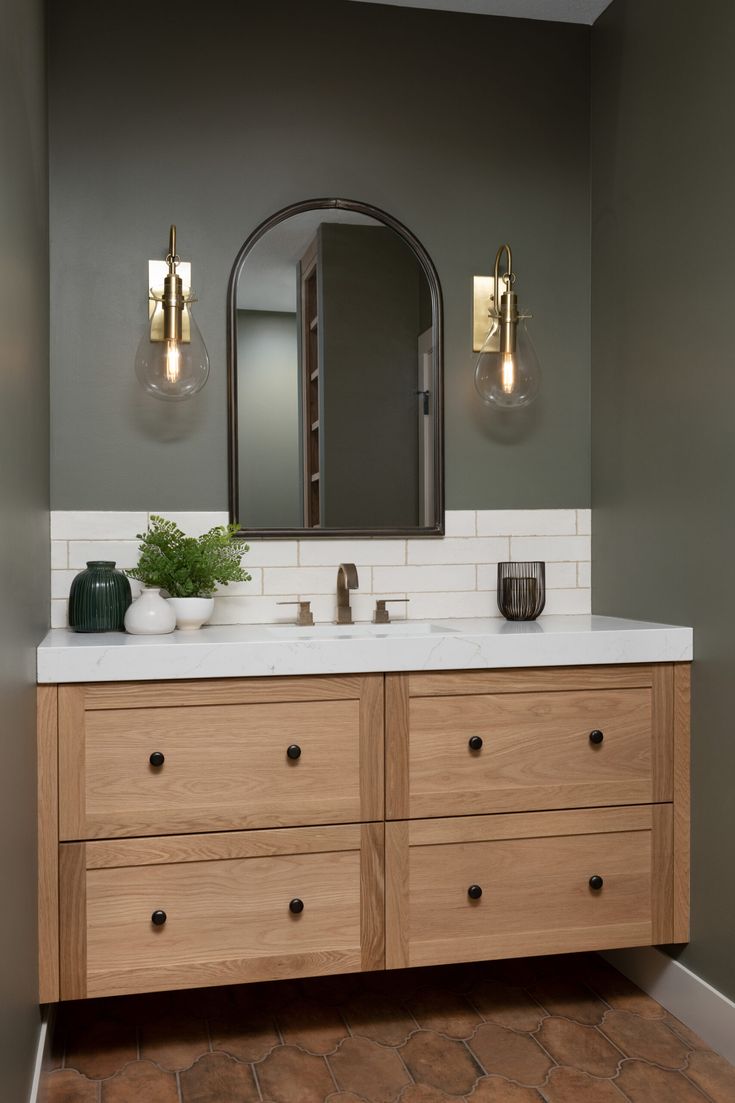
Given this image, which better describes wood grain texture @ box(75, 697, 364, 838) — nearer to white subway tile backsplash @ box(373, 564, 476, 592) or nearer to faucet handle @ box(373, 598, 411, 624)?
faucet handle @ box(373, 598, 411, 624)

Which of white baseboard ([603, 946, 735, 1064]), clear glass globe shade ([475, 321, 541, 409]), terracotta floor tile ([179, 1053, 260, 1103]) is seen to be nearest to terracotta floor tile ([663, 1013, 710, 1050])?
white baseboard ([603, 946, 735, 1064])

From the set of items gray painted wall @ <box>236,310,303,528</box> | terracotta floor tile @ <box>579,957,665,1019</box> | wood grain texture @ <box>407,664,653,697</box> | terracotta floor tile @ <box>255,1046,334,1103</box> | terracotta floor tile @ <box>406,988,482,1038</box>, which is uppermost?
gray painted wall @ <box>236,310,303,528</box>

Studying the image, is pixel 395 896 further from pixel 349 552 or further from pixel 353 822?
pixel 349 552

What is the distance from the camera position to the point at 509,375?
2684mm

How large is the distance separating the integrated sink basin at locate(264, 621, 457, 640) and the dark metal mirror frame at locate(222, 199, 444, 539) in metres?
0.26

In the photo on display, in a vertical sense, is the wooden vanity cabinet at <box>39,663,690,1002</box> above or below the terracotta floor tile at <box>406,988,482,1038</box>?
above

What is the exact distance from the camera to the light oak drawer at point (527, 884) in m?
2.15

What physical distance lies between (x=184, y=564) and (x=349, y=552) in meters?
0.51

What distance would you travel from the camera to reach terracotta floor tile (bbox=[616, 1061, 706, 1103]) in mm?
1943

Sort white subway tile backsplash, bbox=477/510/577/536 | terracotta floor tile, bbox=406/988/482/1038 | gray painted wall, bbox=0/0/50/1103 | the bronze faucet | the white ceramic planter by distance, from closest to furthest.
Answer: gray painted wall, bbox=0/0/50/1103, terracotta floor tile, bbox=406/988/482/1038, the white ceramic planter, the bronze faucet, white subway tile backsplash, bbox=477/510/577/536

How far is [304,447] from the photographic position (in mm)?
2631

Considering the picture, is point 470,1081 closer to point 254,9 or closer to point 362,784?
point 362,784

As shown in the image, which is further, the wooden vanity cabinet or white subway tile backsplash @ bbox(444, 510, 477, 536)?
white subway tile backsplash @ bbox(444, 510, 477, 536)

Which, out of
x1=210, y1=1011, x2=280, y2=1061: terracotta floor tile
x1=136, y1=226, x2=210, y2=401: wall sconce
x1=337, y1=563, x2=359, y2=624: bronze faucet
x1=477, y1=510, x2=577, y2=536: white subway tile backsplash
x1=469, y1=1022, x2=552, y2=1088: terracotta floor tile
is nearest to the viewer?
x1=469, y1=1022, x2=552, y2=1088: terracotta floor tile
